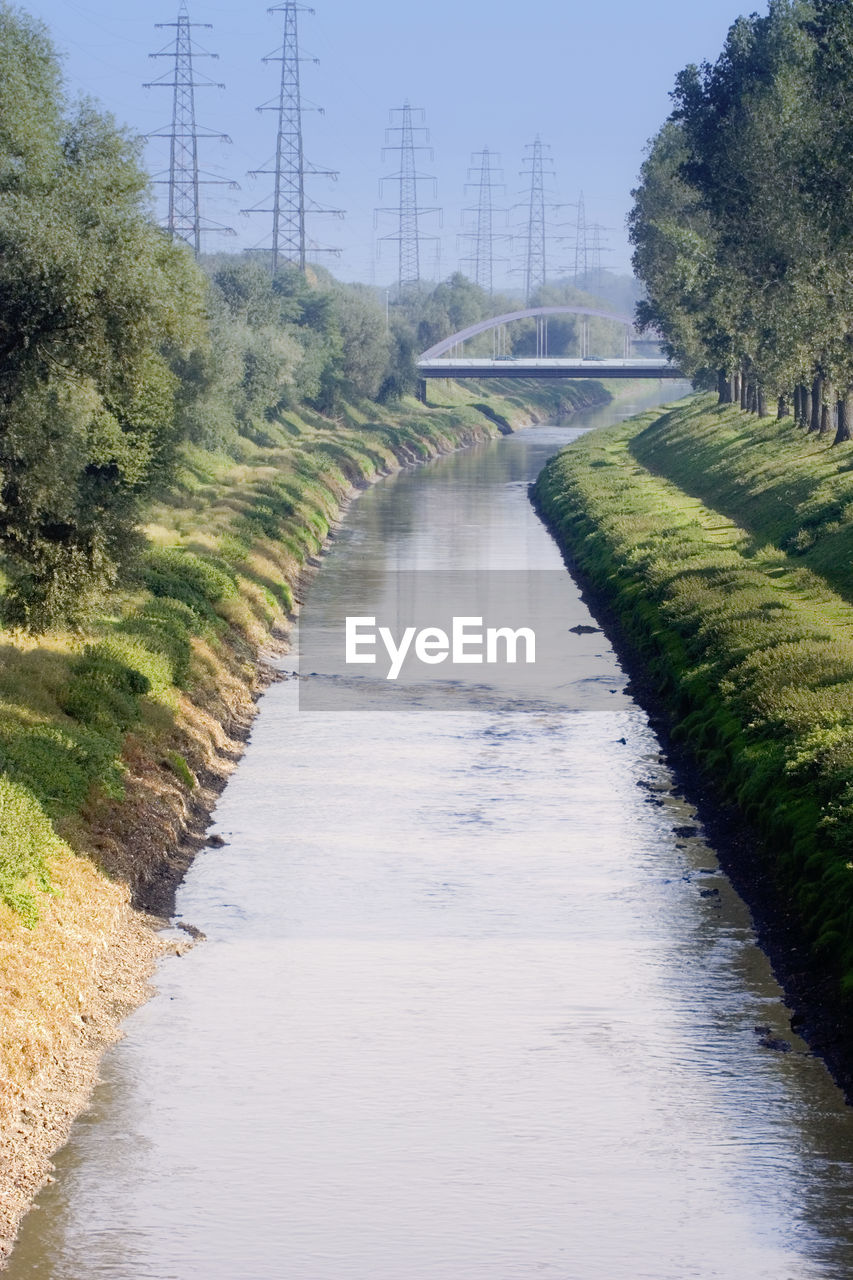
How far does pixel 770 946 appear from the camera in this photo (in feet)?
91.7

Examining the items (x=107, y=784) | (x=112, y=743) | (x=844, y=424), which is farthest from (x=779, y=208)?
(x=107, y=784)

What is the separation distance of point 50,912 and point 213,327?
6631 centimetres

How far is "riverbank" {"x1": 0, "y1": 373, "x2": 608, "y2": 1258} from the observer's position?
75.5 feet

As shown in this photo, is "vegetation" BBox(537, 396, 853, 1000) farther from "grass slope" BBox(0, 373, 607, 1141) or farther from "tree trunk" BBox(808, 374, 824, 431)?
"grass slope" BBox(0, 373, 607, 1141)

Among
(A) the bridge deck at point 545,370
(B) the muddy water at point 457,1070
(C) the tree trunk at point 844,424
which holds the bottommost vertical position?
(B) the muddy water at point 457,1070

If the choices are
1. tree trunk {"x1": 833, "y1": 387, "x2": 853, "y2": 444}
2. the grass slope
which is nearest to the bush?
the grass slope

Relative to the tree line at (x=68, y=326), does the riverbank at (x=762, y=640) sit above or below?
below

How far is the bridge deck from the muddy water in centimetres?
12232

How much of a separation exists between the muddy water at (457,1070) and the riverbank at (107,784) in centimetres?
64

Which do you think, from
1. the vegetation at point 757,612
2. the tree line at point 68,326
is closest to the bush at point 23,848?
the tree line at point 68,326

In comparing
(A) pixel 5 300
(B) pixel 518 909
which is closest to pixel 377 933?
(B) pixel 518 909

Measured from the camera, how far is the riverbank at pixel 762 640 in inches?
1094

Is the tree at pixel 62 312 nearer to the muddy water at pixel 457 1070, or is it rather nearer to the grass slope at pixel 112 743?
the grass slope at pixel 112 743

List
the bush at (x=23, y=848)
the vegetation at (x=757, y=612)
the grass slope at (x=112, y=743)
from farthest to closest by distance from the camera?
1. the vegetation at (x=757, y=612)
2. the bush at (x=23, y=848)
3. the grass slope at (x=112, y=743)
